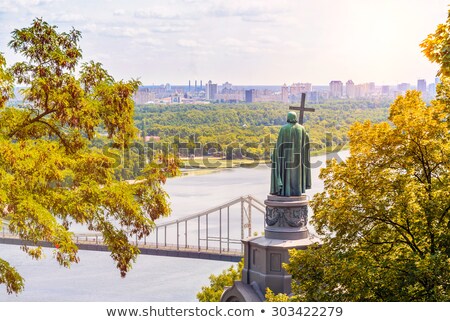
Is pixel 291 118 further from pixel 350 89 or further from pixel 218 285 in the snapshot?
pixel 350 89

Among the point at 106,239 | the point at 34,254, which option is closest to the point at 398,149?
the point at 106,239

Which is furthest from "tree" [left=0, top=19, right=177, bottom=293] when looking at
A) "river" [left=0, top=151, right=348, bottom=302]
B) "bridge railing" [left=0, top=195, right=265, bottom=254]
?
"bridge railing" [left=0, top=195, right=265, bottom=254]

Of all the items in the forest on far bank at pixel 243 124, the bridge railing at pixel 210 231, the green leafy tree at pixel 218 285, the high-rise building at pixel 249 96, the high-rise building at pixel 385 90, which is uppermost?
the high-rise building at pixel 385 90

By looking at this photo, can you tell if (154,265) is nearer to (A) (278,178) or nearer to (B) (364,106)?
(A) (278,178)

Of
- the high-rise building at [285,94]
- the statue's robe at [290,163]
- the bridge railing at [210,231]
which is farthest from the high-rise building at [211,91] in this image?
the statue's robe at [290,163]

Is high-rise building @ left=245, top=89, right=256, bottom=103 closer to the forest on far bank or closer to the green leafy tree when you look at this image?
the forest on far bank

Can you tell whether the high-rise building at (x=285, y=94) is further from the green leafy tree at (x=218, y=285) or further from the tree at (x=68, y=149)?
the tree at (x=68, y=149)

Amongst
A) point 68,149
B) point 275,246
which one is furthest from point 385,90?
point 68,149
